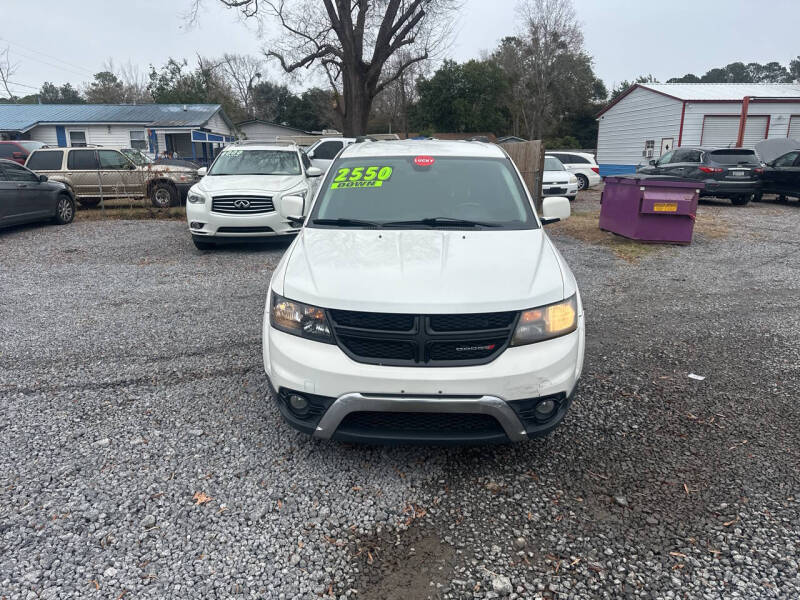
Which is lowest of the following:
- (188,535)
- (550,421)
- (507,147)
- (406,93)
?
(188,535)

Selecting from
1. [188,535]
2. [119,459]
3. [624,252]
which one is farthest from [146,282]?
[624,252]

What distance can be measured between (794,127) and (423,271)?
2769 cm

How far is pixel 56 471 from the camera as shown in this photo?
2996 millimetres

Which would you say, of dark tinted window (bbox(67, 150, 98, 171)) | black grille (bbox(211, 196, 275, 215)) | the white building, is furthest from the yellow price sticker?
the white building

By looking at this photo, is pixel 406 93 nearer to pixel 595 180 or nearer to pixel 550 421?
pixel 595 180

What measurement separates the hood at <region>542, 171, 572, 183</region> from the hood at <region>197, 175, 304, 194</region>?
9.04 m

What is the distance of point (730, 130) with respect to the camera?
77.6 feet

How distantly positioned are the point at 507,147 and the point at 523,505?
13.9m

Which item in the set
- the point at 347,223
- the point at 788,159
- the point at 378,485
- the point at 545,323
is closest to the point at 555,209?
the point at 347,223

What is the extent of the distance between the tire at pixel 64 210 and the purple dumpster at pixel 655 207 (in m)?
11.9

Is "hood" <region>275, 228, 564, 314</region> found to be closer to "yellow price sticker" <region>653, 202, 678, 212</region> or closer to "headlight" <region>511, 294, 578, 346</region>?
"headlight" <region>511, 294, 578, 346</region>

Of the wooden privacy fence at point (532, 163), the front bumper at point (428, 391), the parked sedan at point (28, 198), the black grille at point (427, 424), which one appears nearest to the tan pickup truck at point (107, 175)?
the parked sedan at point (28, 198)

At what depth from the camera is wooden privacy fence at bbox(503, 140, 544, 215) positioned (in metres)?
11.6

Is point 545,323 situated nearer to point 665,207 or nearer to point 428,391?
point 428,391
